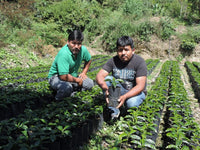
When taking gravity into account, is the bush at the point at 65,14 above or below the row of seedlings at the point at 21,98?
above

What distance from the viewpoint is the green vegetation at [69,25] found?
1054cm

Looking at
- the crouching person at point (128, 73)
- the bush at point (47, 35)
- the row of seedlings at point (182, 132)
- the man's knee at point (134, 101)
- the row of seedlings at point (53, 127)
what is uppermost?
the bush at point (47, 35)

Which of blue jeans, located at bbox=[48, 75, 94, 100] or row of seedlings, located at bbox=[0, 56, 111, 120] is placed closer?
row of seedlings, located at bbox=[0, 56, 111, 120]

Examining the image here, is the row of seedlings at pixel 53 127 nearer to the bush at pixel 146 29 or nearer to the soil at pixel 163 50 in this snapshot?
the soil at pixel 163 50

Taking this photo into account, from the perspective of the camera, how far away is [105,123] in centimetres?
286

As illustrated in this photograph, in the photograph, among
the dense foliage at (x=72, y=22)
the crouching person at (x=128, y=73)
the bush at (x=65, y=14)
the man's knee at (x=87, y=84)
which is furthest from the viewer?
the bush at (x=65, y=14)

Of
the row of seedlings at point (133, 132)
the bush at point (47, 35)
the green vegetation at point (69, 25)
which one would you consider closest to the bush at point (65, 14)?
the green vegetation at point (69, 25)

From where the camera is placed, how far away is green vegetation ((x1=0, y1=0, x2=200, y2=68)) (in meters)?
10.5

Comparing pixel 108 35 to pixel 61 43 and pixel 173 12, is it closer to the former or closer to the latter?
pixel 61 43

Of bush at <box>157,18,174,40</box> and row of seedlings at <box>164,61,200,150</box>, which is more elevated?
bush at <box>157,18,174,40</box>

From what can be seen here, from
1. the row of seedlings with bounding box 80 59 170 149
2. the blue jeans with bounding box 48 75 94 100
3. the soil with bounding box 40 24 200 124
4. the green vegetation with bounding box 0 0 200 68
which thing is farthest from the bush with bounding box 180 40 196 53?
the blue jeans with bounding box 48 75 94 100

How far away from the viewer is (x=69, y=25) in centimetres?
1691

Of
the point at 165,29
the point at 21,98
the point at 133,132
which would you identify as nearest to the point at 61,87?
the point at 21,98

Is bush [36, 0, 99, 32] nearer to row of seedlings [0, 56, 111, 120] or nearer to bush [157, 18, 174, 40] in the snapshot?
bush [157, 18, 174, 40]
